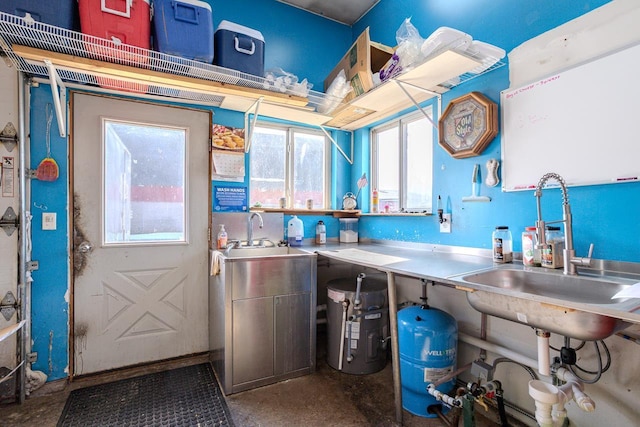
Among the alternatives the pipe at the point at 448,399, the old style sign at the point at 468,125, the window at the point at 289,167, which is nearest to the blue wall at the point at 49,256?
the window at the point at 289,167

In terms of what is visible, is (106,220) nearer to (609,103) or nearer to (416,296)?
(416,296)

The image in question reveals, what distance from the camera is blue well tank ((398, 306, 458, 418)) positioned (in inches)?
67.6

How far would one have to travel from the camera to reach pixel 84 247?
2.15 meters

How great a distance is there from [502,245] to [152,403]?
238cm

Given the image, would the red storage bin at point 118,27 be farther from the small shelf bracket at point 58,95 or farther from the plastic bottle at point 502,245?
the plastic bottle at point 502,245

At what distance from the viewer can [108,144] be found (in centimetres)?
225

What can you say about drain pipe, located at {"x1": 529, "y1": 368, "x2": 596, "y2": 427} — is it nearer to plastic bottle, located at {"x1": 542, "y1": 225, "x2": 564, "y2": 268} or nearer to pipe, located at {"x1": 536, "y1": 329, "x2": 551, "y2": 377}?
pipe, located at {"x1": 536, "y1": 329, "x2": 551, "y2": 377}

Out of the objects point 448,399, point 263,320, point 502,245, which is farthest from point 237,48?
point 448,399

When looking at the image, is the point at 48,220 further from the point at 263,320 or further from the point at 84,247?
the point at 263,320

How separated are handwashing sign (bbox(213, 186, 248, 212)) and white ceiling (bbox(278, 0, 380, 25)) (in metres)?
1.90

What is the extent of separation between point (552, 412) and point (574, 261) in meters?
0.65

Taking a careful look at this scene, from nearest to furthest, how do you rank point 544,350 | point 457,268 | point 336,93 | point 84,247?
point 544,350
point 457,268
point 84,247
point 336,93

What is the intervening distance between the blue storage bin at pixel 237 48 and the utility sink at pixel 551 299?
6.33 ft

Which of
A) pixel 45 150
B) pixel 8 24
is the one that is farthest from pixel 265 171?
pixel 8 24
